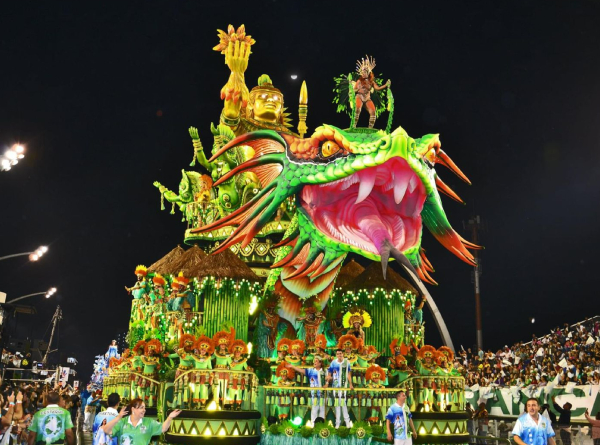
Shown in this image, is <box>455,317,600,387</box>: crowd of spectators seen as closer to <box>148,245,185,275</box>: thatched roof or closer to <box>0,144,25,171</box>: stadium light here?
<box>148,245,185,275</box>: thatched roof

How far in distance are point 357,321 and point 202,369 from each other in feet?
14.0

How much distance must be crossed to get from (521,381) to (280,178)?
14538mm

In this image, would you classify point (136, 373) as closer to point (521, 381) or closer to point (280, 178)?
point (280, 178)

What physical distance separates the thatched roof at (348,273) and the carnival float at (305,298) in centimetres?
9

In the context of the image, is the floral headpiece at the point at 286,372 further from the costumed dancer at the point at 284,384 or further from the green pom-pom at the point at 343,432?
the green pom-pom at the point at 343,432

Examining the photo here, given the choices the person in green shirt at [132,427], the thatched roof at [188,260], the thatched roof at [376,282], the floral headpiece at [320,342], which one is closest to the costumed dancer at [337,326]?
the thatched roof at [376,282]

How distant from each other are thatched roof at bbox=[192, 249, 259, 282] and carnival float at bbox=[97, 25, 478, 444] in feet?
0.11

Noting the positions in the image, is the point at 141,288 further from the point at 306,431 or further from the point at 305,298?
the point at 306,431

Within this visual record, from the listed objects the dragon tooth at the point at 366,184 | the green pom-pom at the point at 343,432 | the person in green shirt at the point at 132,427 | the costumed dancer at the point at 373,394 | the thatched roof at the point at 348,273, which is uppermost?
the dragon tooth at the point at 366,184

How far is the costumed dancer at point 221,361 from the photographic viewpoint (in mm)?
12656

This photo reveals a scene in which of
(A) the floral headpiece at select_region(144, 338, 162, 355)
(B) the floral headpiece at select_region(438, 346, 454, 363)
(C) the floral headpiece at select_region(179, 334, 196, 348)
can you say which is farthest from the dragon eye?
(A) the floral headpiece at select_region(144, 338, 162, 355)

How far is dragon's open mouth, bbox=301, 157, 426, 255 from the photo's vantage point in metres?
13.7

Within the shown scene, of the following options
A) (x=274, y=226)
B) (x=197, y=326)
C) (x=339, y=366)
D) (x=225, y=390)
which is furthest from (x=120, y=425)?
(x=274, y=226)

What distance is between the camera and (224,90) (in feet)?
55.4
